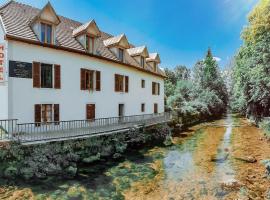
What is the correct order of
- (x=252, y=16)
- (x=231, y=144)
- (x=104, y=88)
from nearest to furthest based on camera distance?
(x=252, y=16) → (x=104, y=88) → (x=231, y=144)

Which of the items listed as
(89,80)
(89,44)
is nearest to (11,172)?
(89,80)

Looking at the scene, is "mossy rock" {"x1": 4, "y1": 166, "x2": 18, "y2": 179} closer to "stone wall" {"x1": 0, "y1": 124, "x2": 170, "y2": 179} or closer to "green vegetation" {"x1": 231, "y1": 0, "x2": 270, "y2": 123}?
"stone wall" {"x1": 0, "y1": 124, "x2": 170, "y2": 179}

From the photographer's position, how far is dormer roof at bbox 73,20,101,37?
23.1 m

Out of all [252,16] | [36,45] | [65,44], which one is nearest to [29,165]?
[36,45]

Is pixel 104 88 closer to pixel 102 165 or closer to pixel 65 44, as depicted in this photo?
pixel 65 44

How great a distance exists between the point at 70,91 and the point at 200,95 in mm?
41069

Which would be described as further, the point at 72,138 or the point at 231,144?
the point at 231,144

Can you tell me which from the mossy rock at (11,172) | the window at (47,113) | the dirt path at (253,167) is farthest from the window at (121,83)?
the mossy rock at (11,172)

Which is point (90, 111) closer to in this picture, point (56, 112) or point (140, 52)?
point (56, 112)

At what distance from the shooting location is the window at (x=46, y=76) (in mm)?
19180

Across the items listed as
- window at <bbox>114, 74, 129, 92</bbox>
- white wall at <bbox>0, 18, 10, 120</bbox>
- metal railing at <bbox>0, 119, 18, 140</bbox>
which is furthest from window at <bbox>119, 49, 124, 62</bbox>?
metal railing at <bbox>0, 119, 18, 140</bbox>

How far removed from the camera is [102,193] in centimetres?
1344

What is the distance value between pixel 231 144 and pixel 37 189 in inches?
821

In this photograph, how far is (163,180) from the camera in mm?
15703
